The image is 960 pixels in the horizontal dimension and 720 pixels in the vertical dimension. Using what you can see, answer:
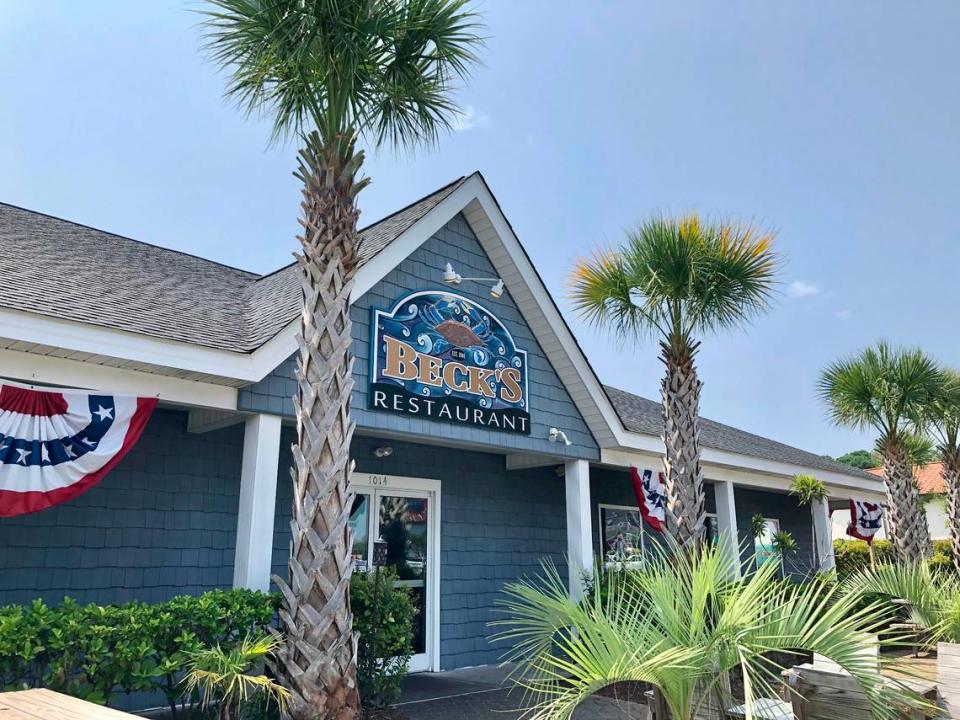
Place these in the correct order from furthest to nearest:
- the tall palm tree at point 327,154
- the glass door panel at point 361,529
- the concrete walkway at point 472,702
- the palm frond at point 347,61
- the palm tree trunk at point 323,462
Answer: the glass door panel at point 361,529
the concrete walkway at point 472,702
the palm frond at point 347,61
the tall palm tree at point 327,154
the palm tree trunk at point 323,462

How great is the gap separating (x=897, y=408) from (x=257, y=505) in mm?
14177

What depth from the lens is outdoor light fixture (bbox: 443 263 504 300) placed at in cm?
920

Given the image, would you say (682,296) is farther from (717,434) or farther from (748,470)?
(717,434)

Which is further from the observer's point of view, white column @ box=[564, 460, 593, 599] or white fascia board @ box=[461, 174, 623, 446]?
white column @ box=[564, 460, 593, 599]

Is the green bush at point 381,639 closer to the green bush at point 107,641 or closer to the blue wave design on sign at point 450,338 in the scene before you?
the green bush at point 107,641

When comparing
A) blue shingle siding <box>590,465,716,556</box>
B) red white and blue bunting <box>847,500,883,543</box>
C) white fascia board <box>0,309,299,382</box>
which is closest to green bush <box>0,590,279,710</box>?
white fascia board <box>0,309,299,382</box>

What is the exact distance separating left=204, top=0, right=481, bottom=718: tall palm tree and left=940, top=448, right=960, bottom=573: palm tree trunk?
1438cm

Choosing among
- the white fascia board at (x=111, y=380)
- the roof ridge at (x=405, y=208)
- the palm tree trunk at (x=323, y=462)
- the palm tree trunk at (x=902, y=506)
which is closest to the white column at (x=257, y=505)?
the white fascia board at (x=111, y=380)

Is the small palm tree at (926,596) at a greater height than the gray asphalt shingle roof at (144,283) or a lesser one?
lesser

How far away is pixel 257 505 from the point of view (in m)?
6.62

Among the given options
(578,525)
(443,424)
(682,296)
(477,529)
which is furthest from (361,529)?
(682,296)

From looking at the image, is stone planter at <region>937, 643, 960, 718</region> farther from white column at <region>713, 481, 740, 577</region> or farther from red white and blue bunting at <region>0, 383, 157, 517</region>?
white column at <region>713, 481, 740, 577</region>

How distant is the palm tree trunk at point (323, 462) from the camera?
5.33 metres

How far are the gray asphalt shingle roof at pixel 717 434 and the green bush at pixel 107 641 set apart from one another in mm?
6962
